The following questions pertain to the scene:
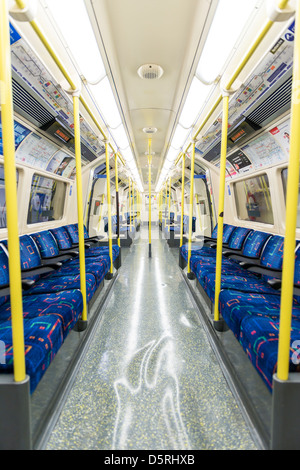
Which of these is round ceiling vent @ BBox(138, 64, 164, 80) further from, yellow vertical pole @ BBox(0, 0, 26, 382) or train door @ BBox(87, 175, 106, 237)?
train door @ BBox(87, 175, 106, 237)

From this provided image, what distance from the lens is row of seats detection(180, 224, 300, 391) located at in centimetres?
146

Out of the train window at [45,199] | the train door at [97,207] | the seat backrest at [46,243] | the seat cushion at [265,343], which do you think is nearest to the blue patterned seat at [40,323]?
the seat backrest at [46,243]

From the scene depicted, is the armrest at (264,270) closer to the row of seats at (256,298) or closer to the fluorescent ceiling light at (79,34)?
the row of seats at (256,298)

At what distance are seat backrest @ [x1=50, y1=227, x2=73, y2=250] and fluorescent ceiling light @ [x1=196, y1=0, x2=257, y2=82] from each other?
10.7 ft

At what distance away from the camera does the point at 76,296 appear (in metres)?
2.27

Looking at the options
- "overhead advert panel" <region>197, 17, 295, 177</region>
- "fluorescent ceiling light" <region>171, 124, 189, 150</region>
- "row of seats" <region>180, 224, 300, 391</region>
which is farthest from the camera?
"fluorescent ceiling light" <region>171, 124, 189, 150</region>

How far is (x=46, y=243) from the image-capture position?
11.8ft

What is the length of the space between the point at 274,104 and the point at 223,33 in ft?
3.42

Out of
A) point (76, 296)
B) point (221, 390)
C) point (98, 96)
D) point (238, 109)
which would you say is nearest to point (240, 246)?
point (238, 109)

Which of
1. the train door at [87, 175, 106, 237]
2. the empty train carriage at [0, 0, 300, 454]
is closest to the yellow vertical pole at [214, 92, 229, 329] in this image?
the empty train carriage at [0, 0, 300, 454]

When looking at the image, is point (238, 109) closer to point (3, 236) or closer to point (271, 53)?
point (271, 53)

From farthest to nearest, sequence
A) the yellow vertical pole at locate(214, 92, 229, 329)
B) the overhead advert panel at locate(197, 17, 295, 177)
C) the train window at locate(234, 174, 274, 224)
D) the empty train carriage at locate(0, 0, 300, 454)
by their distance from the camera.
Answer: the train window at locate(234, 174, 274, 224)
the yellow vertical pole at locate(214, 92, 229, 329)
the overhead advert panel at locate(197, 17, 295, 177)
the empty train carriage at locate(0, 0, 300, 454)

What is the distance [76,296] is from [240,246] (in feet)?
9.98

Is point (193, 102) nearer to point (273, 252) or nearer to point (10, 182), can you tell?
point (273, 252)
